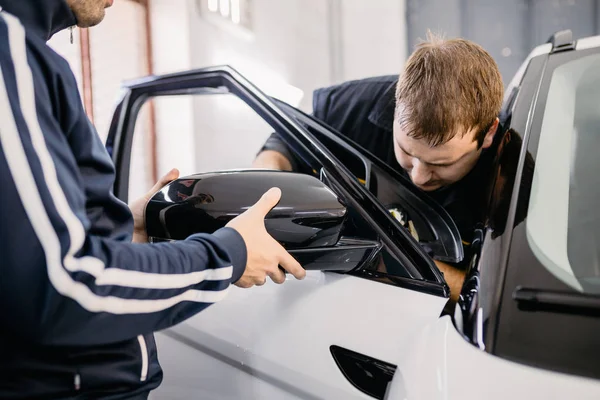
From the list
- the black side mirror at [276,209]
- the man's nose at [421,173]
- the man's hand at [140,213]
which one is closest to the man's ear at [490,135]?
the man's nose at [421,173]

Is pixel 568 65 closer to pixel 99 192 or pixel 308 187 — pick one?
pixel 308 187

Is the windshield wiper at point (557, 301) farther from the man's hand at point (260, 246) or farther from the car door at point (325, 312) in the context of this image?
the man's hand at point (260, 246)

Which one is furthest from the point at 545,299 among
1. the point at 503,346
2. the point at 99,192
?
the point at 99,192

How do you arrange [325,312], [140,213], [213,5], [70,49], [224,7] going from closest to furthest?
[325,312], [140,213], [70,49], [213,5], [224,7]

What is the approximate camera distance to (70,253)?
1.58 feet

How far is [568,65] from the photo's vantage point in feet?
2.90

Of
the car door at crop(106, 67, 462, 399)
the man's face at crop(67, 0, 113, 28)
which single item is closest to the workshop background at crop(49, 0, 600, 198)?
the car door at crop(106, 67, 462, 399)

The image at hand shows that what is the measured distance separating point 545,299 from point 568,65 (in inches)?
20.8

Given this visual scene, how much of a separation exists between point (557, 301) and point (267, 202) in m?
0.34

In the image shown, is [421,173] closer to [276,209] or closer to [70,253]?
[276,209]

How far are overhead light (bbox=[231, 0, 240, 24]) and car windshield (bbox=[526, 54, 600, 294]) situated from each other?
9.12ft

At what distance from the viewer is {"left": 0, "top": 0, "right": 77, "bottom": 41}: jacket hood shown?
53cm

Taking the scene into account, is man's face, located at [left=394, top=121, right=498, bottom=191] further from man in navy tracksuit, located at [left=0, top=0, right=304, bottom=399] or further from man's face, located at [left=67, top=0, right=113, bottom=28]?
man's face, located at [left=67, top=0, right=113, bottom=28]

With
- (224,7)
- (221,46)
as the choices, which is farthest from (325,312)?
(224,7)
